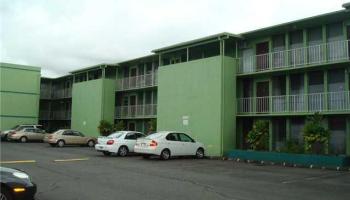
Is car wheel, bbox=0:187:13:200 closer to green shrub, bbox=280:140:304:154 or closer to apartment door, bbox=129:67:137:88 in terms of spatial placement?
green shrub, bbox=280:140:304:154

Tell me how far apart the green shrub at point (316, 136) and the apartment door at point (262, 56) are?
16.0 feet

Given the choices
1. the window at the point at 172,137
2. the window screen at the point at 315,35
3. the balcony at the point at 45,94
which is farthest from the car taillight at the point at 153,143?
the balcony at the point at 45,94

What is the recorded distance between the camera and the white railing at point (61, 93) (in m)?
47.5

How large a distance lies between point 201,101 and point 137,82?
11169mm

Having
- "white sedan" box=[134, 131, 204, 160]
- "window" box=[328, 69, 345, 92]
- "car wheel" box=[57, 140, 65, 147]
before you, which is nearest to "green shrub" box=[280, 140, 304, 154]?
"window" box=[328, 69, 345, 92]

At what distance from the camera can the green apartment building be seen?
2184 cm

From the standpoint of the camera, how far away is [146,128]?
118 feet

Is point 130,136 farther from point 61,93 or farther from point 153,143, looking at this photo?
point 61,93

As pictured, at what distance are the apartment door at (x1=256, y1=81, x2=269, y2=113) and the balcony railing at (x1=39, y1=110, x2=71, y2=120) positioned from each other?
27.2 m

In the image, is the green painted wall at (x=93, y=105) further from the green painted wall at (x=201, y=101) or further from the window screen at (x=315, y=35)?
the window screen at (x=315, y=35)

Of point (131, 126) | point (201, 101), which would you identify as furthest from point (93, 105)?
point (201, 101)

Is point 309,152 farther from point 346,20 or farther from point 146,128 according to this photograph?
point 146,128

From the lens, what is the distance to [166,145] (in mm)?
21500

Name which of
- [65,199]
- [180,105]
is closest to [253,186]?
[65,199]
